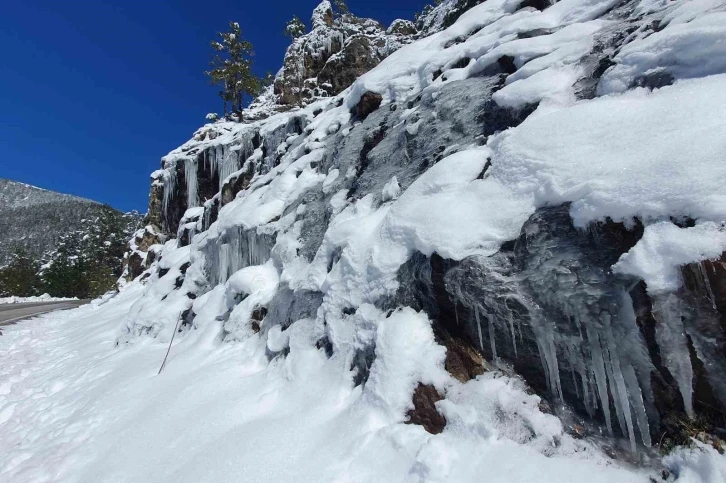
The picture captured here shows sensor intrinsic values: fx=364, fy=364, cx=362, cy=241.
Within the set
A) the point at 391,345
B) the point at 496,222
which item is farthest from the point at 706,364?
the point at 391,345

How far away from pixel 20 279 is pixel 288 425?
203ft

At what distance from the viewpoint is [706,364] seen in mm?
2221

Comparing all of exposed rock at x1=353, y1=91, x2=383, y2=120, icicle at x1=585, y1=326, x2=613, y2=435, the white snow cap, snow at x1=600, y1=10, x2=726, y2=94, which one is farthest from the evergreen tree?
snow at x1=600, y1=10, x2=726, y2=94

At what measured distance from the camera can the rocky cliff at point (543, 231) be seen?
2395mm

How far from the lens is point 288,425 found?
3.62 metres

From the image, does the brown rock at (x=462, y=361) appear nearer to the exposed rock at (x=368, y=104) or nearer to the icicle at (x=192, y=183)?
the exposed rock at (x=368, y=104)

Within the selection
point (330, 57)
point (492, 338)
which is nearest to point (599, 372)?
point (492, 338)

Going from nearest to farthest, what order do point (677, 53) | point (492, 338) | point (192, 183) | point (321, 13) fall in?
point (492, 338) → point (677, 53) → point (192, 183) → point (321, 13)

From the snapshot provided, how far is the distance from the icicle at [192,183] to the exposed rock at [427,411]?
726 inches

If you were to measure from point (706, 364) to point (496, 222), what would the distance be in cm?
180

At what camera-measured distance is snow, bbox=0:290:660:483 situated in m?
2.66

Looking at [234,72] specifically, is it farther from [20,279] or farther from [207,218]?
[20,279]

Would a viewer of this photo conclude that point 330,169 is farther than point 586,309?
Yes

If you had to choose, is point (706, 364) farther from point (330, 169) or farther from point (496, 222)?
point (330, 169)
